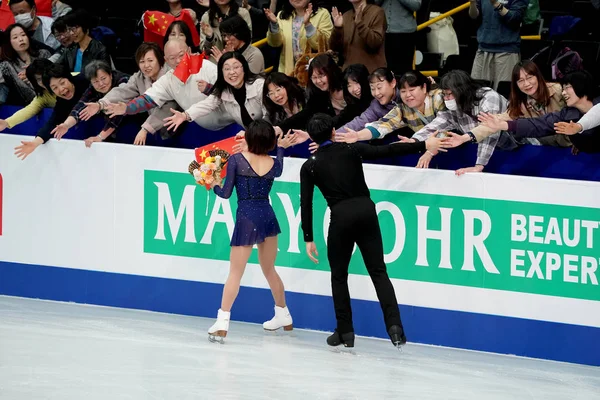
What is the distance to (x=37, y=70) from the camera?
1044 cm

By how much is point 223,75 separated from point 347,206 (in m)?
1.79

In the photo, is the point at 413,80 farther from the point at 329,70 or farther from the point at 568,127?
the point at 568,127

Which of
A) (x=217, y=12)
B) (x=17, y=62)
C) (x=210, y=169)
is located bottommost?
(x=210, y=169)

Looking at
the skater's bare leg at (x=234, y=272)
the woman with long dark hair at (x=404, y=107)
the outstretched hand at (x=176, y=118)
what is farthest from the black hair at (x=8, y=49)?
the woman with long dark hair at (x=404, y=107)

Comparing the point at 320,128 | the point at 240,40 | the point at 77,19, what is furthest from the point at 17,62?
the point at 320,128

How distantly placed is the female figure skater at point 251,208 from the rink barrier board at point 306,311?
1.53 feet

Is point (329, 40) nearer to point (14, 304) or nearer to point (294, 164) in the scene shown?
point (294, 164)

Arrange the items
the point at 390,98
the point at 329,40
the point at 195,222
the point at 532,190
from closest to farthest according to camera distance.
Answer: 1. the point at 532,190
2. the point at 390,98
3. the point at 195,222
4. the point at 329,40

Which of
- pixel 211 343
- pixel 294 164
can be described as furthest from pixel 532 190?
pixel 211 343

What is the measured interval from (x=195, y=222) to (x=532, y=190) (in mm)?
2696

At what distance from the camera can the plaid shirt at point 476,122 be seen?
28.3ft

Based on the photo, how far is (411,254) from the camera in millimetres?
8898

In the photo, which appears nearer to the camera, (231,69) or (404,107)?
(404,107)

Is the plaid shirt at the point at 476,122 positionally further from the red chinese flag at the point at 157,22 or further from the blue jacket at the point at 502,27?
the red chinese flag at the point at 157,22
